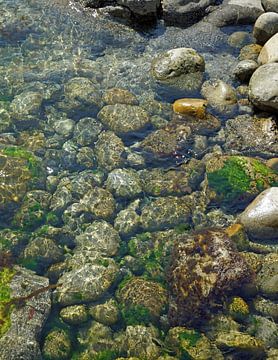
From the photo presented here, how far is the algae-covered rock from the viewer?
948 centimetres

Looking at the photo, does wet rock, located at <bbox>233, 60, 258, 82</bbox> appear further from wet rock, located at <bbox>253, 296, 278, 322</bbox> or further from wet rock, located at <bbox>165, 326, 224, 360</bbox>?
wet rock, located at <bbox>165, 326, 224, 360</bbox>

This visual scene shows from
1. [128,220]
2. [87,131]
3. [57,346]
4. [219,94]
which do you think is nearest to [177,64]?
[219,94]

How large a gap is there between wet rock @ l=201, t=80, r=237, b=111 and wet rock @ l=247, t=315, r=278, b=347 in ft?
19.3

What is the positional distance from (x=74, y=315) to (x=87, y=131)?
4.93m

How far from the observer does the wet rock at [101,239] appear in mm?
8664

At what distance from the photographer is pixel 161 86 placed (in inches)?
484

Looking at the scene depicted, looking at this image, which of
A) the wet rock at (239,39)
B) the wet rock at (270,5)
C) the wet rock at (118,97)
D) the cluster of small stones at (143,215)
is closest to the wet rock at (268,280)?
the cluster of small stones at (143,215)

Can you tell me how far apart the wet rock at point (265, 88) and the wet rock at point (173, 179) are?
2.42 metres

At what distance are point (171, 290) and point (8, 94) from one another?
7158mm

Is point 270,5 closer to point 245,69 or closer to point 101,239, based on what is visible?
point 245,69

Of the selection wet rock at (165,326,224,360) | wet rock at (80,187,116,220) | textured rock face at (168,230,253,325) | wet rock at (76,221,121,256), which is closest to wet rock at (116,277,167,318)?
textured rock face at (168,230,253,325)

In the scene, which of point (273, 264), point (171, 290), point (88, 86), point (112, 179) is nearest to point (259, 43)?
point (88, 86)

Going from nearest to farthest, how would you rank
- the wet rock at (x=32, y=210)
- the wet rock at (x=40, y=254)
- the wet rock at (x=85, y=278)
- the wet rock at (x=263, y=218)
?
the wet rock at (x=85, y=278)
the wet rock at (x=40, y=254)
the wet rock at (x=263, y=218)
the wet rock at (x=32, y=210)

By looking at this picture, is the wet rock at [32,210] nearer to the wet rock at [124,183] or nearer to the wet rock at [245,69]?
the wet rock at [124,183]
